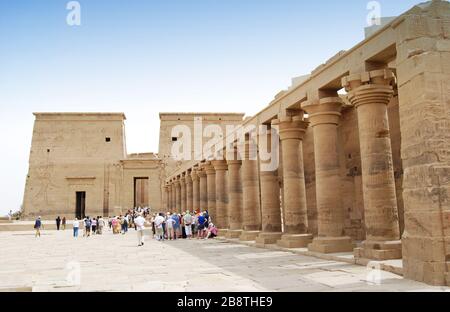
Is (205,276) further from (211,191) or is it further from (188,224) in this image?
(211,191)

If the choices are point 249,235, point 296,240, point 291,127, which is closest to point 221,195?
point 249,235

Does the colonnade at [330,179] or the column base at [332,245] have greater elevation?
the colonnade at [330,179]

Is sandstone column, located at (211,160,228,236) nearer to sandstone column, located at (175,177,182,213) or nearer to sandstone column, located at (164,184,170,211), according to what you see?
sandstone column, located at (175,177,182,213)

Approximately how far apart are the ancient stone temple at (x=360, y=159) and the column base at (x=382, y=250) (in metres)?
A: 0.02

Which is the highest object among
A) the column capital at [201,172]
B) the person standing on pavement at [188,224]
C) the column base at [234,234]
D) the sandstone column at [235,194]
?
the column capital at [201,172]

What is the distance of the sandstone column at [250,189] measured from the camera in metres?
12.9

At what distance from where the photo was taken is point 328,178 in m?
8.71

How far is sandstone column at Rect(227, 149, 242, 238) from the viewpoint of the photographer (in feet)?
48.0

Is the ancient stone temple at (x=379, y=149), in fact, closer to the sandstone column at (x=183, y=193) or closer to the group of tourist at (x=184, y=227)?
the group of tourist at (x=184, y=227)

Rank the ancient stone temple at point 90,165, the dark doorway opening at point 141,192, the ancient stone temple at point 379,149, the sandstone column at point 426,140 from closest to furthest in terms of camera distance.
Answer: the sandstone column at point 426,140
the ancient stone temple at point 379,149
the ancient stone temple at point 90,165
the dark doorway opening at point 141,192

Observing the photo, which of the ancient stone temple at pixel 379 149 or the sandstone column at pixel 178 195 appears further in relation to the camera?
the sandstone column at pixel 178 195

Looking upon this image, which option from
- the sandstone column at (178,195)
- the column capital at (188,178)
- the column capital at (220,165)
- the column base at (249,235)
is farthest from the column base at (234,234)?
the sandstone column at (178,195)

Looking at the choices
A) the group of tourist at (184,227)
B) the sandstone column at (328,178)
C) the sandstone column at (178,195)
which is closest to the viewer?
the sandstone column at (328,178)
